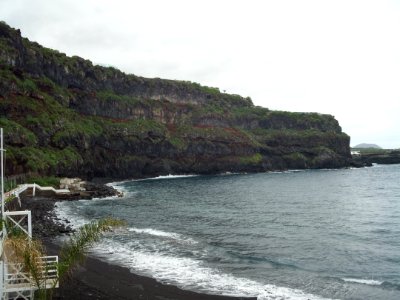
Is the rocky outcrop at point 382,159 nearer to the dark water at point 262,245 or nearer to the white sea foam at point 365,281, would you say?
the dark water at point 262,245

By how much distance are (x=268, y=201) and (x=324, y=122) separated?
134 m

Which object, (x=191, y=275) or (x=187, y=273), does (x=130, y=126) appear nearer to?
(x=187, y=273)

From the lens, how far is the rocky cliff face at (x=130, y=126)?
9088 centimetres

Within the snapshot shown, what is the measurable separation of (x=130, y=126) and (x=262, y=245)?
341 feet

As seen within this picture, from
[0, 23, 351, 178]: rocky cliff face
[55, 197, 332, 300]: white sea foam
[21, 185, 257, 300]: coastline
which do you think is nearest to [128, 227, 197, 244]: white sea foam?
[55, 197, 332, 300]: white sea foam

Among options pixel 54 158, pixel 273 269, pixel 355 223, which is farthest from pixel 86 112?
pixel 273 269

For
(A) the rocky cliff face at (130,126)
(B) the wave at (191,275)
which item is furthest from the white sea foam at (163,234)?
(A) the rocky cliff face at (130,126)

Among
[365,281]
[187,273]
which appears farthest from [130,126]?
[365,281]

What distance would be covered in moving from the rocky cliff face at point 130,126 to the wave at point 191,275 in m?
45.6

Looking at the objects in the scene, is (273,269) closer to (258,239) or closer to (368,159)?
(258,239)

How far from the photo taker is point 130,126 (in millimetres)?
133125

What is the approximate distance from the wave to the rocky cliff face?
150 ft

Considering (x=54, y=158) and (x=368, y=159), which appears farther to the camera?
(x=368, y=159)

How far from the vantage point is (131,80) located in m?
154
